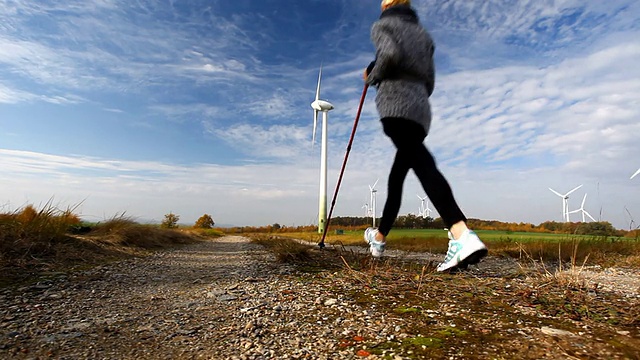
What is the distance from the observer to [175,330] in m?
2.23

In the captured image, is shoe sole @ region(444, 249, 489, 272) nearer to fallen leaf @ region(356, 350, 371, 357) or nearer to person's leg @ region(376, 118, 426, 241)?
person's leg @ region(376, 118, 426, 241)

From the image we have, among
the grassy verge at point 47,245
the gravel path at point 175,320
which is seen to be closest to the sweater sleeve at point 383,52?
the gravel path at point 175,320

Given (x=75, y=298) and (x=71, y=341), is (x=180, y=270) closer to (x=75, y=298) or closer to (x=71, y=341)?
(x=75, y=298)

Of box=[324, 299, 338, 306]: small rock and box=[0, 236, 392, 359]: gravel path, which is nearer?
box=[0, 236, 392, 359]: gravel path

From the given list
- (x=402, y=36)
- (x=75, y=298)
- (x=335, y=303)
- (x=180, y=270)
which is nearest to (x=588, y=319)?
(x=335, y=303)

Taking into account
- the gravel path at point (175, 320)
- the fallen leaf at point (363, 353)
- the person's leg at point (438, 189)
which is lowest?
the gravel path at point (175, 320)

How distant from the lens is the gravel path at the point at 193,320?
1909 millimetres

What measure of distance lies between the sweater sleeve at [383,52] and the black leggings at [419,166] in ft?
1.59

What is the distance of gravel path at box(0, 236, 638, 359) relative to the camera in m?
1.91

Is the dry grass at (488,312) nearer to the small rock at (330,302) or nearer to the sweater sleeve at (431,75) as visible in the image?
the small rock at (330,302)

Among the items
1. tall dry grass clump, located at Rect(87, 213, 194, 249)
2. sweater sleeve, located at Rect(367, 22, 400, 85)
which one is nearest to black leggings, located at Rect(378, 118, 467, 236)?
sweater sleeve, located at Rect(367, 22, 400, 85)

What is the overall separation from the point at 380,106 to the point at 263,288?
2.16 metres

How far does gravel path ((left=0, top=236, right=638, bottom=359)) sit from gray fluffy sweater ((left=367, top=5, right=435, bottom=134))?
5.87ft

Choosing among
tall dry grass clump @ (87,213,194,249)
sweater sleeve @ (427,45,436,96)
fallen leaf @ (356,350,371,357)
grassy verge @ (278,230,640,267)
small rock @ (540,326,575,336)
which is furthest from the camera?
tall dry grass clump @ (87,213,194,249)
